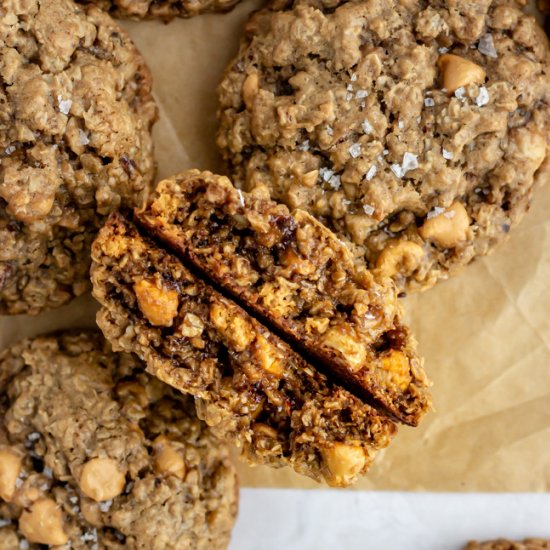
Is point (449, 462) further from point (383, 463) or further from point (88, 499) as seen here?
point (88, 499)

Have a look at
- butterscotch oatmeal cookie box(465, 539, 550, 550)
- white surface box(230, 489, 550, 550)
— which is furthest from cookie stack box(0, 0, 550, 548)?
butterscotch oatmeal cookie box(465, 539, 550, 550)

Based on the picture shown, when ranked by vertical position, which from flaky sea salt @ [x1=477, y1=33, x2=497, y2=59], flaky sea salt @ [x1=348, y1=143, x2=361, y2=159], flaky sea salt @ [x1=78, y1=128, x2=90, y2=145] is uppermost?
flaky sea salt @ [x1=477, y1=33, x2=497, y2=59]

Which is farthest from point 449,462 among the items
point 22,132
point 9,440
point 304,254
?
point 22,132

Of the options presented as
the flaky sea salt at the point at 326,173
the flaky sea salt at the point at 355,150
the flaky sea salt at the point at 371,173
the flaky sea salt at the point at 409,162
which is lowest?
the flaky sea salt at the point at 326,173

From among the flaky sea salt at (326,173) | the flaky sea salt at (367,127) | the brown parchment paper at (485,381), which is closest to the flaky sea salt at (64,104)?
the flaky sea salt at (326,173)

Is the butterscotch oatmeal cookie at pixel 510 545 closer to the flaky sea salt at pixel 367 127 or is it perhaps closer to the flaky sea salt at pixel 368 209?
the flaky sea salt at pixel 368 209

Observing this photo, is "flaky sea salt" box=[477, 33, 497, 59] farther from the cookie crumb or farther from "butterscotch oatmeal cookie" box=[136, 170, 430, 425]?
"butterscotch oatmeal cookie" box=[136, 170, 430, 425]
